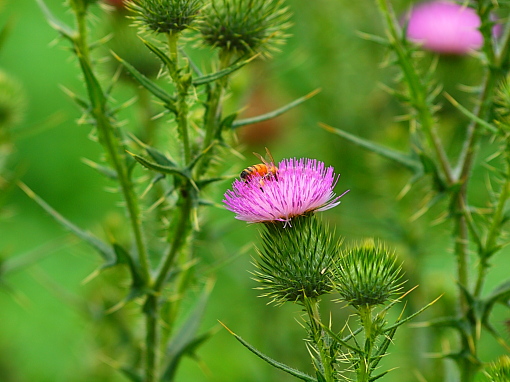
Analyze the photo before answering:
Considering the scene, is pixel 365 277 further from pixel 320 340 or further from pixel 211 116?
pixel 211 116

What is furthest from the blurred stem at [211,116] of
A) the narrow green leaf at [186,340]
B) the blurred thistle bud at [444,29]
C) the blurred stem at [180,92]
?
the blurred thistle bud at [444,29]

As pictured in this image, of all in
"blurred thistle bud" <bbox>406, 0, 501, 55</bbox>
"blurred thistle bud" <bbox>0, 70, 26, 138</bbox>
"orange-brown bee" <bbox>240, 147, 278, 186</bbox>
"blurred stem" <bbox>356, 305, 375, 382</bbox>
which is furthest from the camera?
"blurred thistle bud" <bbox>406, 0, 501, 55</bbox>

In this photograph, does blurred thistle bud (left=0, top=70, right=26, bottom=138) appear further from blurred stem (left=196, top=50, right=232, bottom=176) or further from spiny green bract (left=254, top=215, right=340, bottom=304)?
spiny green bract (left=254, top=215, right=340, bottom=304)

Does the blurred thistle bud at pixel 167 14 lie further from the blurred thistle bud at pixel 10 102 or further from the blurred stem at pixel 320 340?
the blurred thistle bud at pixel 10 102

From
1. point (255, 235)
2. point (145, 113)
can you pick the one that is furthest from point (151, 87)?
point (255, 235)

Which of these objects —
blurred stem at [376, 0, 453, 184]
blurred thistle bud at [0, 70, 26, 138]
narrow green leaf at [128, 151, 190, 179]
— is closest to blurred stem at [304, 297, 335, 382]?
narrow green leaf at [128, 151, 190, 179]

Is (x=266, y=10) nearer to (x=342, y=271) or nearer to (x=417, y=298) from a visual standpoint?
(x=342, y=271)

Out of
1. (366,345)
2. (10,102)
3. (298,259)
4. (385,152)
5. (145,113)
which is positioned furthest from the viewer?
(145,113)
